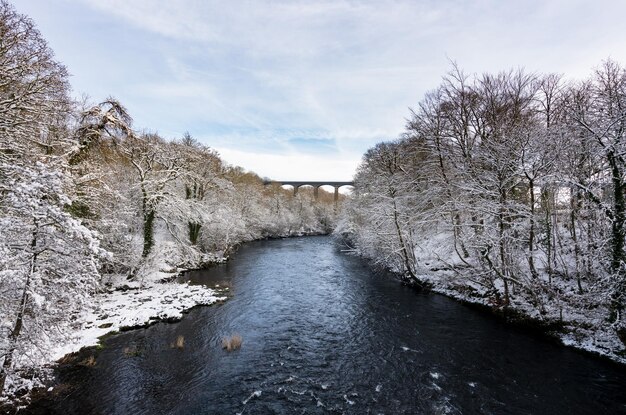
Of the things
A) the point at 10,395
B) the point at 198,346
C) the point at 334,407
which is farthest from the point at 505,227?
the point at 10,395

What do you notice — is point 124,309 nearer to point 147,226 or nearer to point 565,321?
point 147,226

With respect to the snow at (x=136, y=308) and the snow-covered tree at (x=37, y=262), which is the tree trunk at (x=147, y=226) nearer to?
the snow at (x=136, y=308)

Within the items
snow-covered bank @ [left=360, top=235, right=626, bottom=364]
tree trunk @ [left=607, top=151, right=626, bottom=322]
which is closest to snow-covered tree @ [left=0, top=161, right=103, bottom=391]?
tree trunk @ [left=607, top=151, right=626, bottom=322]

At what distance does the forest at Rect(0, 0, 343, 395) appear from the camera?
20.9 ft

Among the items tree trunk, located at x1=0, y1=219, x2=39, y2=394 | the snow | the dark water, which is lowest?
the dark water

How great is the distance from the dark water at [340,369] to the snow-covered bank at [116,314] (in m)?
0.71

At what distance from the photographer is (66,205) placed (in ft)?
36.7

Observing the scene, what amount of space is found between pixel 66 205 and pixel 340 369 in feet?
38.0

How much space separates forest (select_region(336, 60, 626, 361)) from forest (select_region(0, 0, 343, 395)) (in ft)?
47.4

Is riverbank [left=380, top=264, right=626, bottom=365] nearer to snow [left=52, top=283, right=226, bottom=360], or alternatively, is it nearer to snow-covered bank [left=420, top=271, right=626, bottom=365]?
snow-covered bank [left=420, top=271, right=626, bottom=365]

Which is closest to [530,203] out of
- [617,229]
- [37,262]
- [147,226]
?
[617,229]

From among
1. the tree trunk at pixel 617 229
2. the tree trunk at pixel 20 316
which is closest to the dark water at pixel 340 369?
the tree trunk at pixel 20 316

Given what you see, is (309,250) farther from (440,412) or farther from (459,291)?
(440,412)

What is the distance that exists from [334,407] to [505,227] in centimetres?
1136
